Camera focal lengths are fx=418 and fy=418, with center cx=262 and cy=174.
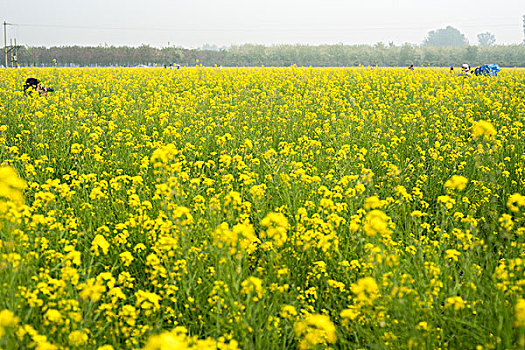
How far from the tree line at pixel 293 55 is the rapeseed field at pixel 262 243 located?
71.8m

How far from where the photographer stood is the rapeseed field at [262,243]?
7.85 ft

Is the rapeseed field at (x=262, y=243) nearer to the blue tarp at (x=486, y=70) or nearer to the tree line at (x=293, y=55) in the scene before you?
the blue tarp at (x=486, y=70)

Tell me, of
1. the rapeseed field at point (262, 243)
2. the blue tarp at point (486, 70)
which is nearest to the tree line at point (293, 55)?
the blue tarp at point (486, 70)

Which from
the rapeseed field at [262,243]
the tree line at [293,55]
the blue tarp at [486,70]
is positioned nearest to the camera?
the rapeseed field at [262,243]

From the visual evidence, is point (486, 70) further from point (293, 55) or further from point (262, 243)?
point (293, 55)

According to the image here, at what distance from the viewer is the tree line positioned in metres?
75.9

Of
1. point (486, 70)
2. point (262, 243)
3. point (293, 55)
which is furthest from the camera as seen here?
point (293, 55)

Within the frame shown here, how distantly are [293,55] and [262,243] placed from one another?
81.5 metres

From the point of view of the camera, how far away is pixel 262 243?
11.1 feet

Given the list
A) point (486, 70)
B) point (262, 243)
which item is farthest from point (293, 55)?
point (262, 243)

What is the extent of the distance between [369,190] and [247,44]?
87121 millimetres

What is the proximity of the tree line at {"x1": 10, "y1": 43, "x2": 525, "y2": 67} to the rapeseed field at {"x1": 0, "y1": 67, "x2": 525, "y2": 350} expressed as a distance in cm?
7182

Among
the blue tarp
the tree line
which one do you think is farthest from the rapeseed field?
the tree line

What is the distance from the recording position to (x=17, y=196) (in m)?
2.86
